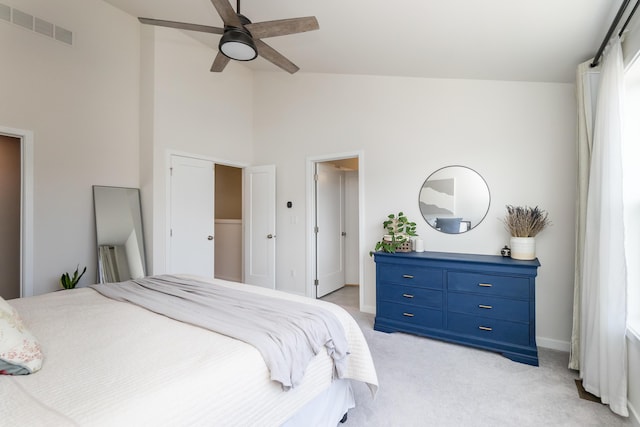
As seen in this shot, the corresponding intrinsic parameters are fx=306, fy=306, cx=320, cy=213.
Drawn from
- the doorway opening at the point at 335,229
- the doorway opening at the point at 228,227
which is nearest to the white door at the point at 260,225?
the doorway opening at the point at 228,227

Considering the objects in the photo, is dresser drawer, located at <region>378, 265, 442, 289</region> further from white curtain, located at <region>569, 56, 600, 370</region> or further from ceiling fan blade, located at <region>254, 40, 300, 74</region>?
ceiling fan blade, located at <region>254, 40, 300, 74</region>

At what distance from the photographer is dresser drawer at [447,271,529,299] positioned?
2602 millimetres

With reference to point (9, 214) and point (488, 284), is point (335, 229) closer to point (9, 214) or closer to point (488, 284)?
point (488, 284)

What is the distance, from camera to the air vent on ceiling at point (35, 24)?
2818 mm

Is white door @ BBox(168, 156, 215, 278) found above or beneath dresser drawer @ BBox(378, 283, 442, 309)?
above

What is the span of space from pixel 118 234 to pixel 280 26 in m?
2.93

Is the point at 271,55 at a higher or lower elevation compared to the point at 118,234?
higher

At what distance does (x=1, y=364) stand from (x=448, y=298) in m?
2.98

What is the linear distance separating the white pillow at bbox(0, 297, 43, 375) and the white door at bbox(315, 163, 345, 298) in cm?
353

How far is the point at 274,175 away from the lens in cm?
462

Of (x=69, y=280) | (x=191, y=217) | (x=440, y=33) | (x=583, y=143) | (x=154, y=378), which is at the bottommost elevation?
(x=69, y=280)

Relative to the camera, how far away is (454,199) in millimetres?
3307

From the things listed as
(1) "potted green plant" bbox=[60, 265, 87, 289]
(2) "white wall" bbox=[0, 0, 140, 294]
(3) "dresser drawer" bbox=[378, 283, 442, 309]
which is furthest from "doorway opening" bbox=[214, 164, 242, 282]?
(3) "dresser drawer" bbox=[378, 283, 442, 309]

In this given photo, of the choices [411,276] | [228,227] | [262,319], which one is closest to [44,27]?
[228,227]
